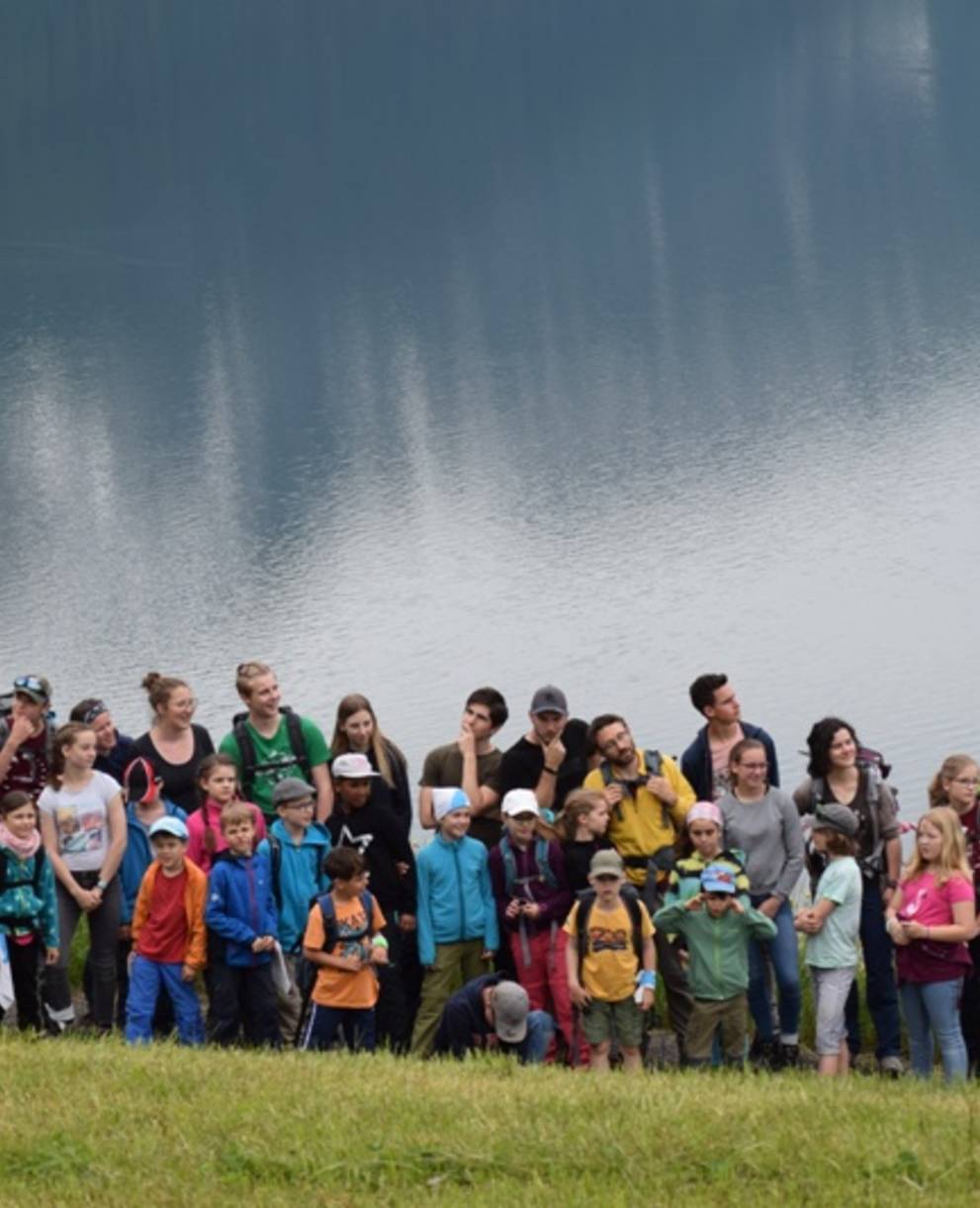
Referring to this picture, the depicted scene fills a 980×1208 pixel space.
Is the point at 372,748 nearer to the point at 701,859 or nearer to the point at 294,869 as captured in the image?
the point at 294,869

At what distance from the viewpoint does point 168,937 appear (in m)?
11.1

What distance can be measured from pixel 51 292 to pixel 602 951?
148 ft

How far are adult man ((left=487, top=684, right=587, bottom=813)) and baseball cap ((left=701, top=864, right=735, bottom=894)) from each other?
51.1 inches

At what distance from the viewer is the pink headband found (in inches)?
421

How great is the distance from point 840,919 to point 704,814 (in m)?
0.77

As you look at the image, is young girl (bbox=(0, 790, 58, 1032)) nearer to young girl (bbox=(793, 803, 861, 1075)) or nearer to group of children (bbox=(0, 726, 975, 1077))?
group of children (bbox=(0, 726, 975, 1077))

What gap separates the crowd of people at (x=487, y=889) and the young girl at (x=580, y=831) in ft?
0.03

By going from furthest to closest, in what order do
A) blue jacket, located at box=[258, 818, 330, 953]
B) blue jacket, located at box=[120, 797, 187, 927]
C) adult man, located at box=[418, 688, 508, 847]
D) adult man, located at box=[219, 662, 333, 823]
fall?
1. adult man, located at box=[418, 688, 508, 847]
2. adult man, located at box=[219, 662, 333, 823]
3. blue jacket, located at box=[120, 797, 187, 927]
4. blue jacket, located at box=[258, 818, 330, 953]

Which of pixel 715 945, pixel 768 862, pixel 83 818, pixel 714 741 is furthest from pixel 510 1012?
pixel 83 818

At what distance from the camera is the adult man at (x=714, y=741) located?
11617 mm

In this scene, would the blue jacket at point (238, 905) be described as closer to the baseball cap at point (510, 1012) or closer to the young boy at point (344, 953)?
the young boy at point (344, 953)

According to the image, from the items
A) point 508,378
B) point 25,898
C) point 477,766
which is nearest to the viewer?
point 25,898

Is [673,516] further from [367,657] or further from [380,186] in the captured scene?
[380,186]

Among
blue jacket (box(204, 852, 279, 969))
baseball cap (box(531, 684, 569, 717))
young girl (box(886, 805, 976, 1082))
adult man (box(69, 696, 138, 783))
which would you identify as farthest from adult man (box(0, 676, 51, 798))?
young girl (box(886, 805, 976, 1082))
